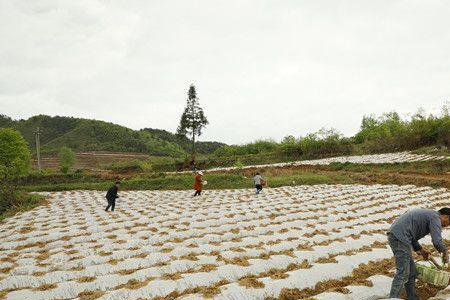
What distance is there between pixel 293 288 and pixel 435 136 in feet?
114

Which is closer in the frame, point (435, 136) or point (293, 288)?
point (293, 288)

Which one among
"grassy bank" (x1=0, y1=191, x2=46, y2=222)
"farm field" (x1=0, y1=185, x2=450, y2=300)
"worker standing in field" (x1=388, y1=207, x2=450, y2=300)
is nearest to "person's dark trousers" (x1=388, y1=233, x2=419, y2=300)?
"worker standing in field" (x1=388, y1=207, x2=450, y2=300)

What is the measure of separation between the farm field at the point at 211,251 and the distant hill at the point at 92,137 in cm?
5727

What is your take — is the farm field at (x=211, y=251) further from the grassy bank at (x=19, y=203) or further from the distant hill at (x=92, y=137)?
the distant hill at (x=92, y=137)

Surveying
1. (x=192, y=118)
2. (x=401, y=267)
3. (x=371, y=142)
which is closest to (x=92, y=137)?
(x=192, y=118)

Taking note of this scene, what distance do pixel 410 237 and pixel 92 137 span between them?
82.8 meters

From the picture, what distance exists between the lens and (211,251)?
26.0 feet

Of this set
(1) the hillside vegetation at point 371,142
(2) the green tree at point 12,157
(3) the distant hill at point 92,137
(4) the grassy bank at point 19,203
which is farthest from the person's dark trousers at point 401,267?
(3) the distant hill at point 92,137

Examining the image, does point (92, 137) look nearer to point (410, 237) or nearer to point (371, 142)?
point (371, 142)

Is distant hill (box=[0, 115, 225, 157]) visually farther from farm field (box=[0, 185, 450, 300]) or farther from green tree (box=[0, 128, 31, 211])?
farm field (box=[0, 185, 450, 300])

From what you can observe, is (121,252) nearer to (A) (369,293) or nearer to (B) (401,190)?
(A) (369,293)

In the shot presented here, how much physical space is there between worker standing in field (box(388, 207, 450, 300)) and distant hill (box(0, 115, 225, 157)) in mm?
65304

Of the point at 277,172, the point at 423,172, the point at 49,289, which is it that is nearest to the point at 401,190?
the point at 423,172

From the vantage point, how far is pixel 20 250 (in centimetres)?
936
